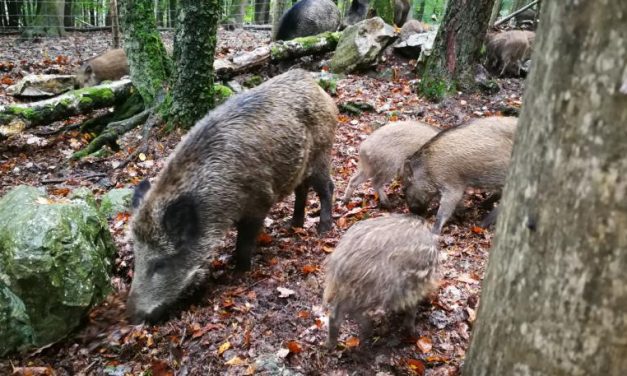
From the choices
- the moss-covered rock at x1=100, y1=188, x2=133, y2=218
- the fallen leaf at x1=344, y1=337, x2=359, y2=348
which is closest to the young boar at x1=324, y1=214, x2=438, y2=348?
the fallen leaf at x1=344, y1=337, x2=359, y2=348

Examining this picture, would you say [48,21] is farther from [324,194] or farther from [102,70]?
[324,194]

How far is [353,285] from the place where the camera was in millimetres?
3299

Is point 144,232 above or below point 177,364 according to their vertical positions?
above

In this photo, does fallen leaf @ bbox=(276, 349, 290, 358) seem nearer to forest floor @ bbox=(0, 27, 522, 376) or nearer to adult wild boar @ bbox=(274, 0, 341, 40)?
forest floor @ bbox=(0, 27, 522, 376)

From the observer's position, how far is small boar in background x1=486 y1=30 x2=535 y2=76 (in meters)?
→ 10.3

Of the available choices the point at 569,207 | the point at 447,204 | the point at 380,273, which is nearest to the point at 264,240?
the point at 447,204

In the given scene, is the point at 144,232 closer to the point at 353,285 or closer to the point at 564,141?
the point at 353,285

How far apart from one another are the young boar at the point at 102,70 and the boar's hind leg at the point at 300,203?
24.7 feet

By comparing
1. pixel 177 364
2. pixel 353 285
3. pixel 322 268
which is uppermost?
pixel 353 285

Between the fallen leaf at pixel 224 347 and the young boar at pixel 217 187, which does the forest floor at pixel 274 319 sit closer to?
the fallen leaf at pixel 224 347

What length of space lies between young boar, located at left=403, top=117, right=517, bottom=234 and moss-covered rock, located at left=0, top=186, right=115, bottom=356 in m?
3.22

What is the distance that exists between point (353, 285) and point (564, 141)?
202 cm

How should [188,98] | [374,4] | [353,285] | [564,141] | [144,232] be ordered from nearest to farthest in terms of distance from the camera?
1. [564,141]
2. [353,285]
3. [144,232]
4. [188,98]
5. [374,4]

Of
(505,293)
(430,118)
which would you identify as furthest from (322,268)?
(430,118)
